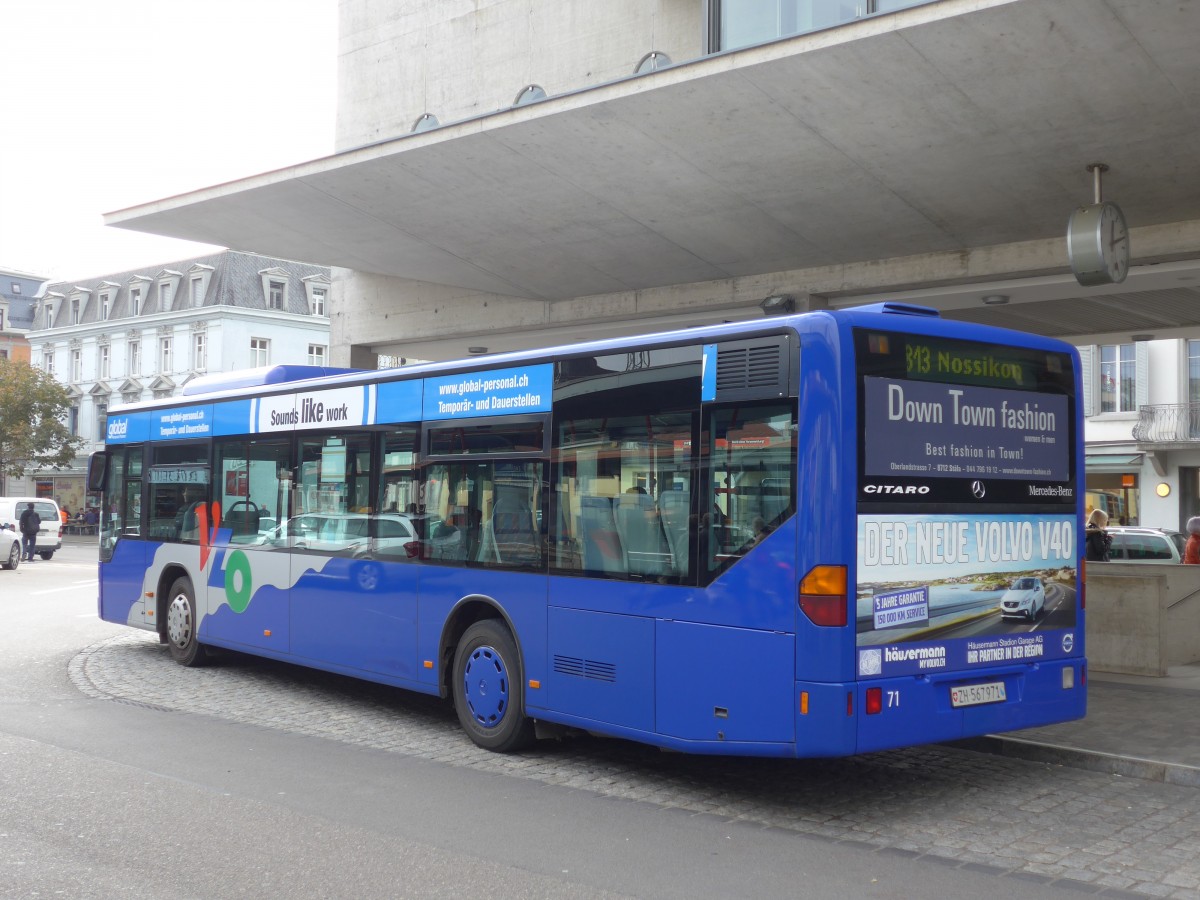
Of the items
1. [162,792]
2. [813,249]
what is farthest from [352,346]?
[162,792]

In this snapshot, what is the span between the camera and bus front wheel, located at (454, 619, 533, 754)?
334 inches

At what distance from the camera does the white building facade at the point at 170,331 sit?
220ft

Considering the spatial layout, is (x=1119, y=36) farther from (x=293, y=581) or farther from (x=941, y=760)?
(x=293, y=581)

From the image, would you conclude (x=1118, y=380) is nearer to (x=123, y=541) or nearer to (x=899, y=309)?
(x=123, y=541)

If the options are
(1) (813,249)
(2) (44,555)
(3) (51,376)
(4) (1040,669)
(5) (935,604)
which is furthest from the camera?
(3) (51,376)

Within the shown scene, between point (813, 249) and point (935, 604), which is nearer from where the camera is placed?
point (935, 604)

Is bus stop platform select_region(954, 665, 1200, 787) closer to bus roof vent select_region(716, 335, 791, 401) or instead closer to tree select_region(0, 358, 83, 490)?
bus roof vent select_region(716, 335, 791, 401)

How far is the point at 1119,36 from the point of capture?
28.9 feet

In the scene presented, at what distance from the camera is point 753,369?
6984 millimetres

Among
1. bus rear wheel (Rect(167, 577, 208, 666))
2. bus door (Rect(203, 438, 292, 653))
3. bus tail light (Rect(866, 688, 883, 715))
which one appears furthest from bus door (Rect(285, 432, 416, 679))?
bus tail light (Rect(866, 688, 883, 715))

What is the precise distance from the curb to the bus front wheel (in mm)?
3179

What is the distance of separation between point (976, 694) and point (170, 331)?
67.2 metres

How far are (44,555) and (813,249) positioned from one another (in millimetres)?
31623

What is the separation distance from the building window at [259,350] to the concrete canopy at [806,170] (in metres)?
52.3
